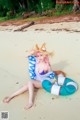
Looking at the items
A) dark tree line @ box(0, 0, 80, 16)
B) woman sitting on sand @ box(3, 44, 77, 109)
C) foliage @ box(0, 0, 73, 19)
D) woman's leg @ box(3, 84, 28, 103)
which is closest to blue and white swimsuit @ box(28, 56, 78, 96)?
woman sitting on sand @ box(3, 44, 77, 109)

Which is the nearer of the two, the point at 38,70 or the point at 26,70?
the point at 38,70

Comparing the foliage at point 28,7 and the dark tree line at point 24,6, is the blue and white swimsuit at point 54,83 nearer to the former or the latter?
the foliage at point 28,7

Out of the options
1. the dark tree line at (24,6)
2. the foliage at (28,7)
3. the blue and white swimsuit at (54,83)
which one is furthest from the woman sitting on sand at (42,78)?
the dark tree line at (24,6)

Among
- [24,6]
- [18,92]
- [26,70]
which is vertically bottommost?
[24,6]

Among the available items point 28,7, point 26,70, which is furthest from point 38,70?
point 28,7

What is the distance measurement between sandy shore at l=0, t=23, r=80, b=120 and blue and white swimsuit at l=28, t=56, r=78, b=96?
0.08 m

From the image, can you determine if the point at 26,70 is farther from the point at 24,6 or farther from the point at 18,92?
the point at 24,6

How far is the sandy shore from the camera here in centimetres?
405

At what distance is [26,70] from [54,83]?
97cm

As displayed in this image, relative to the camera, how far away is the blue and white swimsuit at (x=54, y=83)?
4326mm

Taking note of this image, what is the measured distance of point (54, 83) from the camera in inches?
179

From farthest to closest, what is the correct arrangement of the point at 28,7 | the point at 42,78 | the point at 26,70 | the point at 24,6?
the point at 24,6
the point at 28,7
the point at 26,70
the point at 42,78

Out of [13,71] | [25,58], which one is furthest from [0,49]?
[13,71]

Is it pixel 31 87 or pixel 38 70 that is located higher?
pixel 38 70
